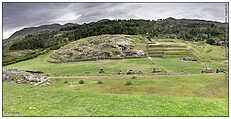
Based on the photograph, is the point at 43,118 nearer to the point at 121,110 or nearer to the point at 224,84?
the point at 121,110

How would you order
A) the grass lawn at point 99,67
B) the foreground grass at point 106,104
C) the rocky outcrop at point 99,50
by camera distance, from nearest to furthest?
the foreground grass at point 106,104
the grass lawn at point 99,67
the rocky outcrop at point 99,50

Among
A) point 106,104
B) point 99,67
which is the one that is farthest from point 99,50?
point 106,104

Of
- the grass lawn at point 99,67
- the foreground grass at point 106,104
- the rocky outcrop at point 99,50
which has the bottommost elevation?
the foreground grass at point 106,104

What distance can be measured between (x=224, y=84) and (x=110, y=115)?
31.1ft

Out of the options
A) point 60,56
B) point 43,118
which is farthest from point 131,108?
point 60,56

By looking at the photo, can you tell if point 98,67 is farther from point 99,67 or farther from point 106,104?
point 106,104

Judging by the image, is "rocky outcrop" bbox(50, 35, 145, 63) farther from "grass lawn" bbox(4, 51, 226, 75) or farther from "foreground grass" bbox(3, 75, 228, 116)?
"foreground grass" bbox(3, 75, 228, 116)

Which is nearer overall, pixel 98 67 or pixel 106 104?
pixel 106 104

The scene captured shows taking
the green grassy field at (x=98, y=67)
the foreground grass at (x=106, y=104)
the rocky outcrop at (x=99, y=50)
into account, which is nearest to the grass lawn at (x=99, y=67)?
the green grassy field at (x=98, y=67)

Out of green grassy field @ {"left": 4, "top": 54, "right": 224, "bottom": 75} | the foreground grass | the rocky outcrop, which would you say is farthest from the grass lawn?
the foreground grass

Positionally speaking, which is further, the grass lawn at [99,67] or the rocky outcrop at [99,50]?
the rocky outcrop at [99,50]

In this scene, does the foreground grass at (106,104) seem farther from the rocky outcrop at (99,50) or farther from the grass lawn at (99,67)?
the rocky outcrop at (99,50)

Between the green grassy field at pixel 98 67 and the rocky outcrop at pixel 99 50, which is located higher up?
the rocky outcrop at pixel 99 50

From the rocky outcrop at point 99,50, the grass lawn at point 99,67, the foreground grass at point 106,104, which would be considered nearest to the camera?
the foreground grass at point 106,104
